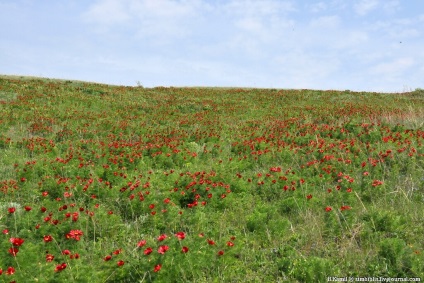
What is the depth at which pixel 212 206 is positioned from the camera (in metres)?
6.83

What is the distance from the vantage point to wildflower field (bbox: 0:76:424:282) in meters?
4.24

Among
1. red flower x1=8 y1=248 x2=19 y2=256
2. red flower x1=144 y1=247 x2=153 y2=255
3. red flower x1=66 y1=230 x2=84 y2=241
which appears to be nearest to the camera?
red flower x1=8 y1=248 x2=19 y2=256

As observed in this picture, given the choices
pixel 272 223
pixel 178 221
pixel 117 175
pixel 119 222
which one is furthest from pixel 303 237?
pixel 117 175

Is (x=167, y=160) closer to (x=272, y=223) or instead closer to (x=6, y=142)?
(x=272, y=223)

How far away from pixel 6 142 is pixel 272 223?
10.2 m

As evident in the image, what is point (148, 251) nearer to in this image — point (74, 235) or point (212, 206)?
point (74, 235)

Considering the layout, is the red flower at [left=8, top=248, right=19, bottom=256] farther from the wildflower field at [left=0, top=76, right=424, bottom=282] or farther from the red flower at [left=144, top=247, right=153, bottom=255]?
the red flower at [left=144, top=247, right=153, bottom=255]

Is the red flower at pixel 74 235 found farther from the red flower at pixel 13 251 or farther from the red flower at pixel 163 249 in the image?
the red flower at pixel 163 249

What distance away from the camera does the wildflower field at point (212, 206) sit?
4.24 m

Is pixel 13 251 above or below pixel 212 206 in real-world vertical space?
above

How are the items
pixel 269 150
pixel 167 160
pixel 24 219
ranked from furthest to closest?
pixel 269 150 < pixel 167 160 < pixel 24 219

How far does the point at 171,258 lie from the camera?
13.6 ft

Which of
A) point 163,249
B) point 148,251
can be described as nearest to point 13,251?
point 148,251

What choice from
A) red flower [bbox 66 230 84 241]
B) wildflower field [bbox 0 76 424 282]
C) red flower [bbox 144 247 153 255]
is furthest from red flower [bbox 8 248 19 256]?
red flower [bbox 144 247 153 255]
